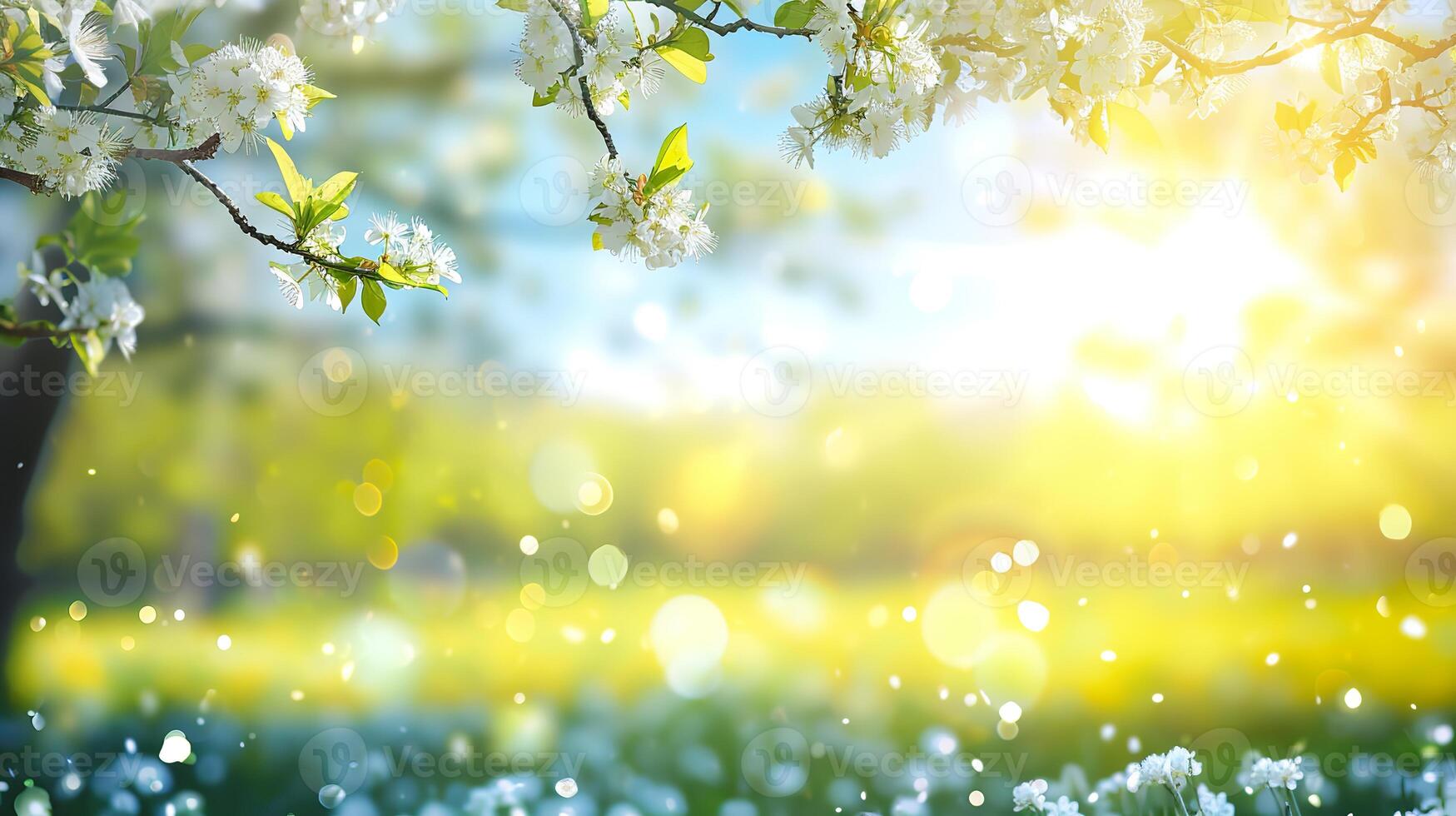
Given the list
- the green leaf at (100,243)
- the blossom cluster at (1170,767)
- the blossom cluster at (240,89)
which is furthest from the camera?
the blossom cluster at (1170,767)

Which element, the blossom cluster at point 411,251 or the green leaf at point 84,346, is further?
the blossom cluster at point 411,251

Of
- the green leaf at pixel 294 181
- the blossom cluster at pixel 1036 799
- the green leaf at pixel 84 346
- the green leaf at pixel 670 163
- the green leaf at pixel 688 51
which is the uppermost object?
the green leaf at pixel 688 51

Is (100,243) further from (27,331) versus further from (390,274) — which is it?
(390,274)

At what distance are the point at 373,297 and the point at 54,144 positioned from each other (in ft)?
0.93

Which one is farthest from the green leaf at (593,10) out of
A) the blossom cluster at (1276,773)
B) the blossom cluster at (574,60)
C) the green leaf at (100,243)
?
the blossom cluster at (1276,773)

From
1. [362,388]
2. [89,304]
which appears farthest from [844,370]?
[89,304]

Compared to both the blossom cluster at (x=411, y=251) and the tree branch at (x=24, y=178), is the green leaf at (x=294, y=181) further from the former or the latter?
the tree branch at (x=24, y=178)

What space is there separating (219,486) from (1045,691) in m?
2.21

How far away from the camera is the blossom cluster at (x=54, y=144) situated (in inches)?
28.4

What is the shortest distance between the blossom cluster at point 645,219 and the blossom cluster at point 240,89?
0.78ft

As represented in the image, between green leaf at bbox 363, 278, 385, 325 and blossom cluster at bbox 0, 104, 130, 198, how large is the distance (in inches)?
9.3

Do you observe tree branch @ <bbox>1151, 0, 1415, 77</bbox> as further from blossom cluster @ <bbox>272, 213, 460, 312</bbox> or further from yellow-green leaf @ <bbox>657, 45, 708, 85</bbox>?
→ blossom cluster @ <bbox>272, 213, 460, 312</bbox>

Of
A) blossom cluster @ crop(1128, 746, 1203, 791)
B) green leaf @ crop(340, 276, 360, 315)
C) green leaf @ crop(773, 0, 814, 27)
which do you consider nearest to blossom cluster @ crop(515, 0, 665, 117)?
green leaf @ crop(773, 0, 814, 27)

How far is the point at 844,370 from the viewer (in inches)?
96.1
